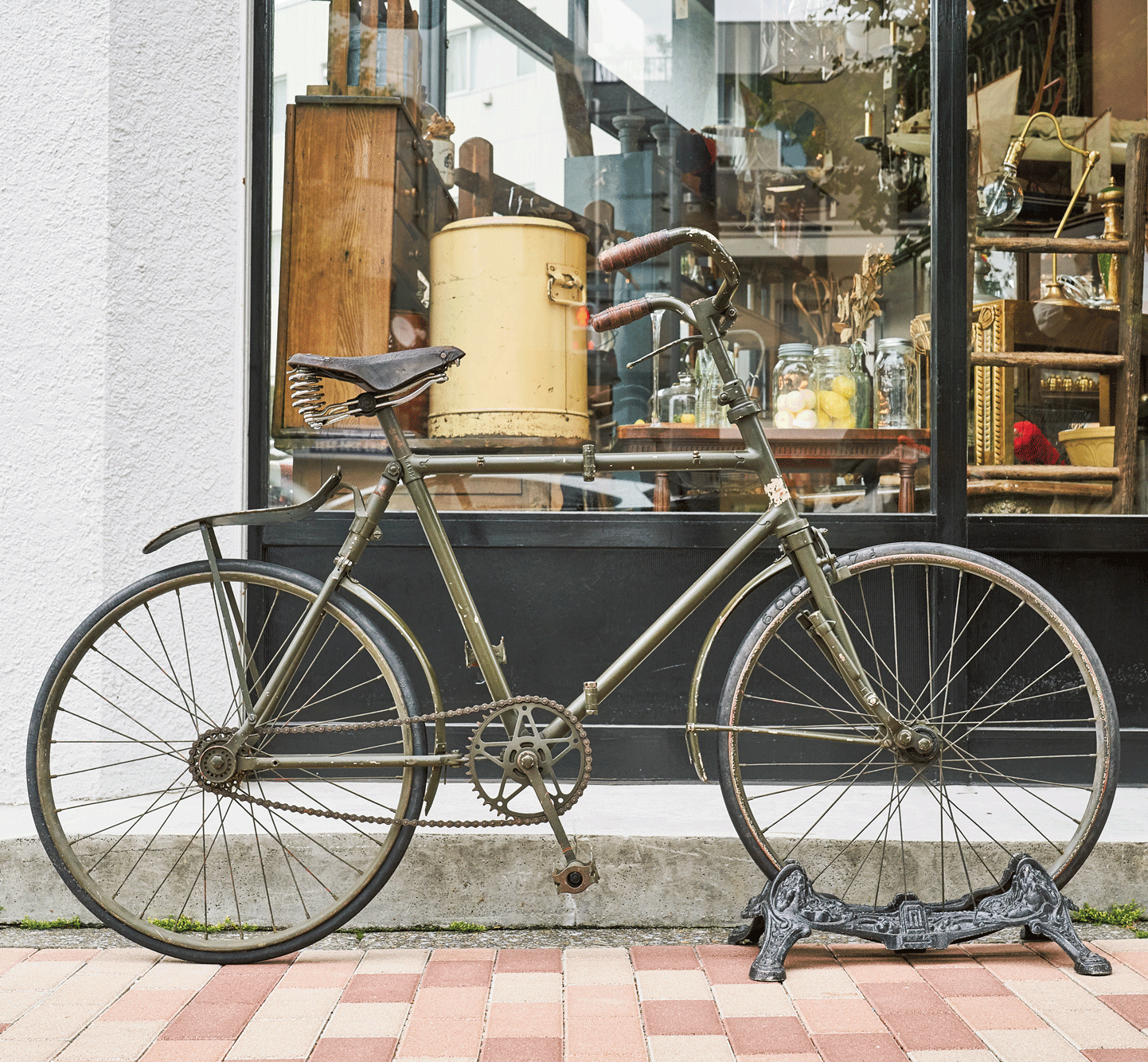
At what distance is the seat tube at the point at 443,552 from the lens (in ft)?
9.04

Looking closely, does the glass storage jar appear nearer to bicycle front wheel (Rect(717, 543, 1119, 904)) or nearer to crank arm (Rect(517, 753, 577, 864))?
bicycle front wheel (Rect(717, 543, 1119, 904))

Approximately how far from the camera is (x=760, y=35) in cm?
423

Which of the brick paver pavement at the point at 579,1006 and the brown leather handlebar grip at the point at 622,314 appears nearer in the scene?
the brick paver pavement at the point at 579,1006

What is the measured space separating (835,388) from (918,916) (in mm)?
1952

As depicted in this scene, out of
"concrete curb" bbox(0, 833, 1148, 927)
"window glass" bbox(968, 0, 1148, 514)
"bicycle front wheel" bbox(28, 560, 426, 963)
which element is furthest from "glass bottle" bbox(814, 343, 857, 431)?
"bicycle front wheel" bbox(28, 560, 426, 963)

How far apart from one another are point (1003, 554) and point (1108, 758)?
1.11 m

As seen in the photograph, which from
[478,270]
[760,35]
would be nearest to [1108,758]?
[478,270]

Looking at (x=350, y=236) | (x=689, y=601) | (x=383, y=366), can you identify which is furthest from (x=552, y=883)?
(x=350, y=236)

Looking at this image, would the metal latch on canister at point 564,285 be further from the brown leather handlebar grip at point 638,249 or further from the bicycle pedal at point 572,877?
the bicycle pedal at point 572,877

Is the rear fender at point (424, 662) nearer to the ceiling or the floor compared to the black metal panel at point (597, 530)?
nearer to the floor

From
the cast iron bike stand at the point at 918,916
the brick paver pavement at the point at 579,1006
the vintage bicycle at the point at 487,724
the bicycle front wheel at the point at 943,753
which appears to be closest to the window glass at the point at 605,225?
the bicycle front wheel at the point at 943,753

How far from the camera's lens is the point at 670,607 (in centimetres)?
277

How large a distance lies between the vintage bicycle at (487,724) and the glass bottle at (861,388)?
1.90 ft

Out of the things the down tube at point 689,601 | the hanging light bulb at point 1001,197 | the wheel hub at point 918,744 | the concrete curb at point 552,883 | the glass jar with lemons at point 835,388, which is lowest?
the concrete curb at point 552,883
